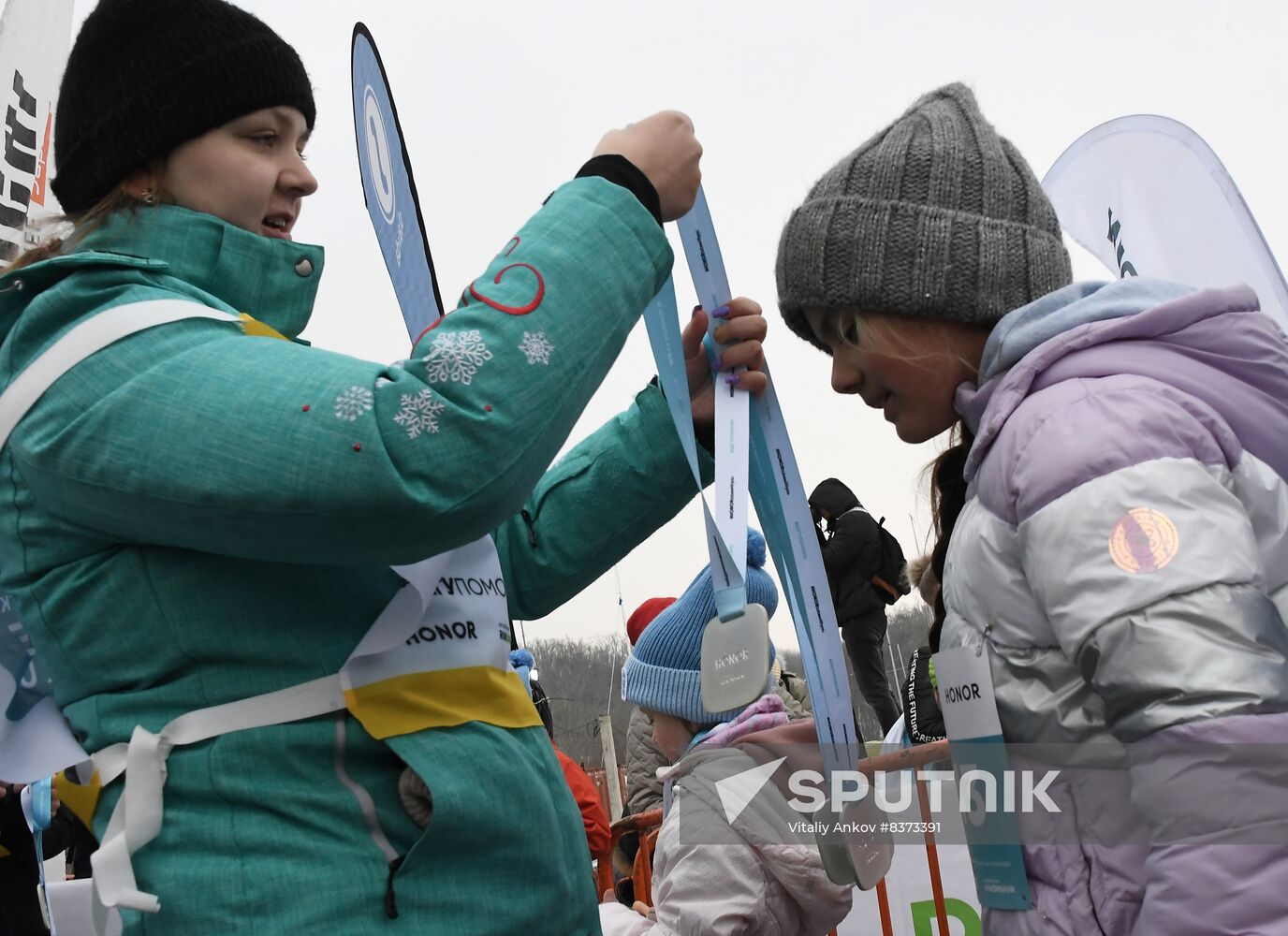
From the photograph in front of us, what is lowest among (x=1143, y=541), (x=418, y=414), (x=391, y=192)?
(x=1143, y=541)

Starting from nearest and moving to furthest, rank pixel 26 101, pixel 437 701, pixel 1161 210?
pixel 437 701, pixel 1161 210, pixel 26 101

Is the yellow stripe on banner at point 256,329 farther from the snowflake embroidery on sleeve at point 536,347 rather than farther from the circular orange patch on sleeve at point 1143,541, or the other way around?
the circular orange patch on sleeve at point 1143,541

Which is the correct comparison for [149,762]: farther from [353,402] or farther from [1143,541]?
[1143,541]

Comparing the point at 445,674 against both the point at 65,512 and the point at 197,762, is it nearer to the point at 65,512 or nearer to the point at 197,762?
the point at 197,762

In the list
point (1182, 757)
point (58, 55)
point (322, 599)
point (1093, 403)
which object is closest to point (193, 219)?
point (322, 599)

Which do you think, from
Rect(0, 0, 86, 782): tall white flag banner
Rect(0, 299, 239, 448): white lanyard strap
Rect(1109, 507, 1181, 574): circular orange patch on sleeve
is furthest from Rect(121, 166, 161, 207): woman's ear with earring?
Rect(0, 0, 86, 782): tall white flag banner

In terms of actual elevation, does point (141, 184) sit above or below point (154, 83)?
below

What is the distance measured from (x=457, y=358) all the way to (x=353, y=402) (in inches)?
4.4

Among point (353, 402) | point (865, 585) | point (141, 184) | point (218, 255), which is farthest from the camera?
point (865, 585)

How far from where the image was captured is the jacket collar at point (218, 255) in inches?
59.6

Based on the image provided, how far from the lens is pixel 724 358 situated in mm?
2010

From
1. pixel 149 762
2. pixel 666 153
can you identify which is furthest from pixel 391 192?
pixel 149 762

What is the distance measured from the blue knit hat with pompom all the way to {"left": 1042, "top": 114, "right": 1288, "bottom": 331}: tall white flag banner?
46.8 inches

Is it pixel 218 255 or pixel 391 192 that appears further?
pixel 391 192
